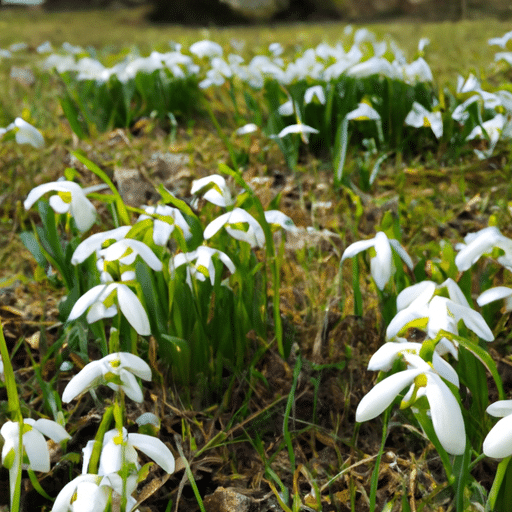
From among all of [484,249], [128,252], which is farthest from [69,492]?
[484,249]

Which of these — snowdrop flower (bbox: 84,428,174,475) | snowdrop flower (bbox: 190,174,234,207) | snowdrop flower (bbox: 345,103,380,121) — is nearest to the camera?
snowdrop flower (bbox: 84,428,174,475)

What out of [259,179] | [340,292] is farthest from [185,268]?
[259,179]

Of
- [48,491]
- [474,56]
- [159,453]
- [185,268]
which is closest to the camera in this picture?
[159,453]

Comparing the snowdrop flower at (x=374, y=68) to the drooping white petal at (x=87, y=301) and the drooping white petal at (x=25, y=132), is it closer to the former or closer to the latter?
the drooping white petal at (x=25, y=132)

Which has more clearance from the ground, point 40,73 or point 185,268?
point 40,73

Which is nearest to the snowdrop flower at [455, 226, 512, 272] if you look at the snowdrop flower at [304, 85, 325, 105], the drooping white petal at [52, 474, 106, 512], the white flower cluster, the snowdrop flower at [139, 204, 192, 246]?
the white flower cluster

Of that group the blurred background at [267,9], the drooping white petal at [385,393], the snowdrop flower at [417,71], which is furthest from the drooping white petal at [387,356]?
the blurred background at [267,9]

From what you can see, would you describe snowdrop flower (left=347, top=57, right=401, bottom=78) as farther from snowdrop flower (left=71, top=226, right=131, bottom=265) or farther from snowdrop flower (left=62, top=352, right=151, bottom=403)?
snowdrop flower (left=62, top=352, right=151, bottom=403)

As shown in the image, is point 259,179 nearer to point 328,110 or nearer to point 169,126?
point 328,110
